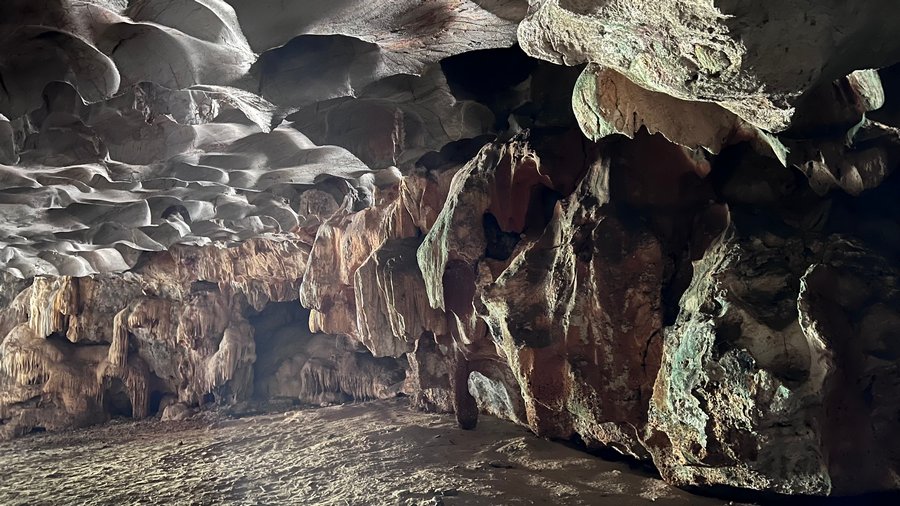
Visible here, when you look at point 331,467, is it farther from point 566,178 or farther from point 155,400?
point 155,400

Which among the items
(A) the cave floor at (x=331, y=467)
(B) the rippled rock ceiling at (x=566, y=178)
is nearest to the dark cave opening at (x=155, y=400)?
(A) the cave floor at (x=331, y=467)

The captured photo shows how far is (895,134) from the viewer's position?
3510 mm

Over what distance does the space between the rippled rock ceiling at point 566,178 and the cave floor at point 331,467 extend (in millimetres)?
378

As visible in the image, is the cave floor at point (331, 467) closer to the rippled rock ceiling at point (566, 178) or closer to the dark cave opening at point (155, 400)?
the rippled rock ceiling at point (566, 178)

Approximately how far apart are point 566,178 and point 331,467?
3712 millimetres

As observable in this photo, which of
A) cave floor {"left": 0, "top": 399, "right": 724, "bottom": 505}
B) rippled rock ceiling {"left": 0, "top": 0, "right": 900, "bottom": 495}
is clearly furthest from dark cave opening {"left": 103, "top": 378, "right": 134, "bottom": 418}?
rippled rock ceiling {"left": 0, "top": 0, "right": 900, "bottom": 495}

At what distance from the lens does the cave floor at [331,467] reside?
4.79 metres

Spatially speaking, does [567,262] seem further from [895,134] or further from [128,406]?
[128,406]

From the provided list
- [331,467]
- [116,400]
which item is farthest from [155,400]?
[331,467]

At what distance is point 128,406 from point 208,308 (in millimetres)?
2624

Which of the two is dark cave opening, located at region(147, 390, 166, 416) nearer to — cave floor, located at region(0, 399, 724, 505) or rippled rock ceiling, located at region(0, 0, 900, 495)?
cave floor, located at region(0, 399, 724, 505)

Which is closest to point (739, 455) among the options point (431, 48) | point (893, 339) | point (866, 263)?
point (893, 339)

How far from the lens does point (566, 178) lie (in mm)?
5289

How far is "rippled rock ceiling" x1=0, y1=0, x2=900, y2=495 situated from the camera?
321 cm
